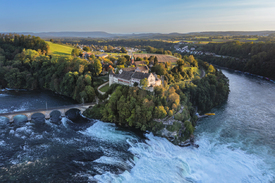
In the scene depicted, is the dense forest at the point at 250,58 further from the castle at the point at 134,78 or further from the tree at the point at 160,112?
the tree at the point at 160,112

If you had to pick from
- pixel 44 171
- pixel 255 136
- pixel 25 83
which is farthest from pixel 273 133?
pixel 25 83

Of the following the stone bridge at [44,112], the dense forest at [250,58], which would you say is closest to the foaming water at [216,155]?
the stone bridge at [44,112]

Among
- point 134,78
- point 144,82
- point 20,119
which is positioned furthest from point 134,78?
point 20,119

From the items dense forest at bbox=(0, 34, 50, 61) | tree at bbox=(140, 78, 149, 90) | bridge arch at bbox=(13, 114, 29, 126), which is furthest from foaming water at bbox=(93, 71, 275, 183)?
dense forest at bbox=(0, 34, 50, 61)

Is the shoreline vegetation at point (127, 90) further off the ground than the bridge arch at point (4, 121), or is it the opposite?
the shoreline vegetation at point (127, 90)

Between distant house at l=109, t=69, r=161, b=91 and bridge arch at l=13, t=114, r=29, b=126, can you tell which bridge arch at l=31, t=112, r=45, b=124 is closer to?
bridge arch at l=13, t=114, r=29, b=126
